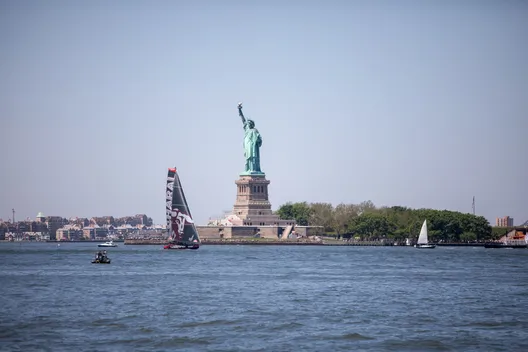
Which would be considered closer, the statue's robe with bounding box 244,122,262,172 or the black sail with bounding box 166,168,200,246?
the black sail with bounding box 166,168,200,246

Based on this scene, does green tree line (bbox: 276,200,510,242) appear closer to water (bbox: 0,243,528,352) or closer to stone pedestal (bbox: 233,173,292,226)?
stone pedestal (bbox: 233,173,292,226)

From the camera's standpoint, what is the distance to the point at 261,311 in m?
49.7

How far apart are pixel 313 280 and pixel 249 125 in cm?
11525

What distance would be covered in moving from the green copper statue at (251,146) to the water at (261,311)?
104589 mm

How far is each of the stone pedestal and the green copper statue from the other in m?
1.67

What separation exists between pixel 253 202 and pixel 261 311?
5241 inches

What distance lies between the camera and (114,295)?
57.8m

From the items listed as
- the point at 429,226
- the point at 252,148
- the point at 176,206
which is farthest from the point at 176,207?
the point at 429,226

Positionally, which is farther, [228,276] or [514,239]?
[514,239]

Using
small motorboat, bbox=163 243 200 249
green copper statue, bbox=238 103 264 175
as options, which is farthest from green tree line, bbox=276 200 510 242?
small motorboat, bbox=163 243 200 249

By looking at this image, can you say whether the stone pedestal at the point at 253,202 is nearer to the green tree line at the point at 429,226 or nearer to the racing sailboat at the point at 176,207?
the green tree line at the point at 429,226

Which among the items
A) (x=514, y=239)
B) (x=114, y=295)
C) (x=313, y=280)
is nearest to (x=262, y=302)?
(x=114, y=295)

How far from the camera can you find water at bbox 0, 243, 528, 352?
1571 inches

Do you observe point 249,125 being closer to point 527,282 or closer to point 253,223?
point 253,223
